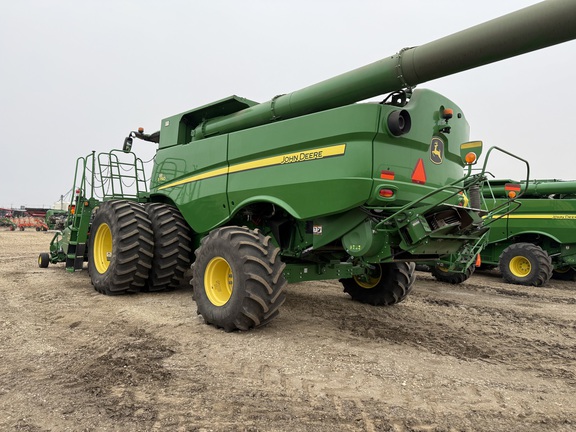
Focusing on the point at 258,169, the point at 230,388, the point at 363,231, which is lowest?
the point at 230,388

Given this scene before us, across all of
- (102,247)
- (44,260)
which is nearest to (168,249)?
(102,247)

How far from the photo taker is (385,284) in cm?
584

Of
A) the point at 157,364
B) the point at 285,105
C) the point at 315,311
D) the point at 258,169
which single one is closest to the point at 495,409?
the point at 157,364

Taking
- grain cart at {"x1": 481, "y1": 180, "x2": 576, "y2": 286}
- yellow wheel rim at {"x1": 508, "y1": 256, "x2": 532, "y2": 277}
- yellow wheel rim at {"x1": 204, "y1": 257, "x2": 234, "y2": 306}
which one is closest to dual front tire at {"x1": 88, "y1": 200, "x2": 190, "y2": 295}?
yellow wheel rim at {"x1": 204, "y1": 257, "x2": 234, "y2": 306}

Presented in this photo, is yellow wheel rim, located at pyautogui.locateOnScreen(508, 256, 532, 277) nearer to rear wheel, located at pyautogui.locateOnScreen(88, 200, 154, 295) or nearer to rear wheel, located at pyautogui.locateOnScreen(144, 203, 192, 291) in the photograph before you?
rear wheel, located at pyautogui.locateOnScreen(144, 203, 192, 291)

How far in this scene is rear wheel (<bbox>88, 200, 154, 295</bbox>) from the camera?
5.85 meters

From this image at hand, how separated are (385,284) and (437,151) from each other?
6.89 feet

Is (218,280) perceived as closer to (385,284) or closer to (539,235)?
(385,284)

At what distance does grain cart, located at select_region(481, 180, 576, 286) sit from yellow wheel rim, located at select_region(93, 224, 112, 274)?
8.24 metres

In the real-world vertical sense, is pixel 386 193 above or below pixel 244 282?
above

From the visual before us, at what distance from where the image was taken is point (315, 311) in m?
5.44

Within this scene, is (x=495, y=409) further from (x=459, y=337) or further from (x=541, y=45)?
(x=541, y=45)

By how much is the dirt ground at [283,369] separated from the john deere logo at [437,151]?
1.94 m

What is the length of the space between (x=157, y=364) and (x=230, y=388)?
0.76m
